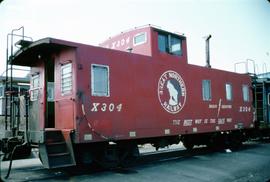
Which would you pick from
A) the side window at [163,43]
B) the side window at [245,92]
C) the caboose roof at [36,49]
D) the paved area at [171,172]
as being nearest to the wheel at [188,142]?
the paved area at [171,172]

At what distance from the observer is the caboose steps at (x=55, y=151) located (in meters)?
6.77

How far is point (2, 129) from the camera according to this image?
835 centimetres

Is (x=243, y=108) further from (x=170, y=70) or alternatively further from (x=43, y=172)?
(x=43, y=172)

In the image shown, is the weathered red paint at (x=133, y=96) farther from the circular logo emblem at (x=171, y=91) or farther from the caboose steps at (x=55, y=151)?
the caboose steps at (x=55, y=151)

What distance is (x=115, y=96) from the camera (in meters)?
8.02

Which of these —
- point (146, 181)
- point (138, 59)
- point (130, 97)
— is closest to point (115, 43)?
point (138, 59)

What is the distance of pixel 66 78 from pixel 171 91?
11.4ft

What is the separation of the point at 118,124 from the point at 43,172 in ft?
7.65

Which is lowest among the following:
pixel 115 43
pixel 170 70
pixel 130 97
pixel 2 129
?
pixel 2 129

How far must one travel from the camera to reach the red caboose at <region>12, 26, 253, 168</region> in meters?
7.27

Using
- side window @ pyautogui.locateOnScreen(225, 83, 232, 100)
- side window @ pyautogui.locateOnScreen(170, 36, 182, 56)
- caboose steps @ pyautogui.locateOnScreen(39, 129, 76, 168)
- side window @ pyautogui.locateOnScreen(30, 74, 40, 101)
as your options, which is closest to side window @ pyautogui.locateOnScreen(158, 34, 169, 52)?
side window @ pyautogui.locateOnScreen(170, 36, 182, 56)

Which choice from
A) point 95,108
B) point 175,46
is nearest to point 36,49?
point 95,108

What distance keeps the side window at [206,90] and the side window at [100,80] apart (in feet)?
14.6

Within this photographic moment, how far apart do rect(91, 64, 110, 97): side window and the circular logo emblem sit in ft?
6.53
